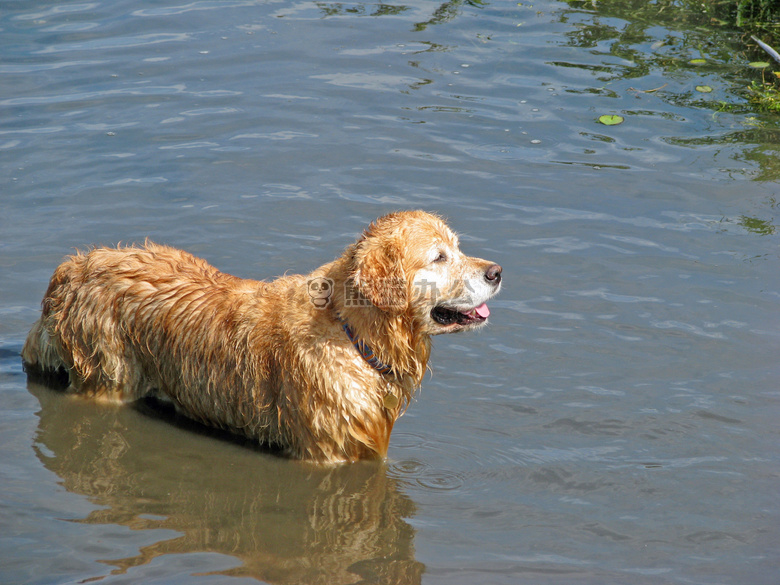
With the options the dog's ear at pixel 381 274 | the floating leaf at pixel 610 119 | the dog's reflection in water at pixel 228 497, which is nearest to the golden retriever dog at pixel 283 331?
the dog's ear at pixel 381 274

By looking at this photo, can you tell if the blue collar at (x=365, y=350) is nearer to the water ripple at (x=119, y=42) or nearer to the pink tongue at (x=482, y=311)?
the pink tongue at (x=482, y=311)

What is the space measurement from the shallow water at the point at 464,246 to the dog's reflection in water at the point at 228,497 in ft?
0.07

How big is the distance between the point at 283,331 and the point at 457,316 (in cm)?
126

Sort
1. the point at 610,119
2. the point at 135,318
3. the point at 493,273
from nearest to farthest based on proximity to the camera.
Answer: the point at 493,273 < the point at 135,318 < the point at 610,119

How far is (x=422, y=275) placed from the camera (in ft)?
19.5

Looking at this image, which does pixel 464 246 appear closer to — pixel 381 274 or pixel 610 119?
pixel 381 274

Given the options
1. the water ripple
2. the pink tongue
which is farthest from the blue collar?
the water ripple

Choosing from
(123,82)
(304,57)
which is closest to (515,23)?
(304,57)

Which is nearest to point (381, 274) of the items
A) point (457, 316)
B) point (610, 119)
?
point (457, 316)

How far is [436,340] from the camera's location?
780cm

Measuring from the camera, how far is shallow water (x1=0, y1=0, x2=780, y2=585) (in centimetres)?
558

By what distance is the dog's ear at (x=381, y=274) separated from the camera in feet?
18.9

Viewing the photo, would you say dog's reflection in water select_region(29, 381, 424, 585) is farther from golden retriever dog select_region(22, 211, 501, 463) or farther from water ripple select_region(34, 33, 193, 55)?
water ripple select_region(34, 33, 193, 55)

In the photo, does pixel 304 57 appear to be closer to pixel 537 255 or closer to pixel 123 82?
pixel 123 82
